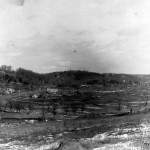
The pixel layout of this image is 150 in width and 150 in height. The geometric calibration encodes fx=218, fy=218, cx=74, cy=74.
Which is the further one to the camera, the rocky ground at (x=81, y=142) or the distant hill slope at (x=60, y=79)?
the distant hill slope at (x=60, y=79)

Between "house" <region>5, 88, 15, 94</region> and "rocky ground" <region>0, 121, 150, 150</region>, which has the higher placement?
"house" <region>5, 88, 15, 94</region>

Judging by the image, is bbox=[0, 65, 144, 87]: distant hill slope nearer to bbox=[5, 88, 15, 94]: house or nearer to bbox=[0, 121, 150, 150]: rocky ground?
bbox=[5, 88, 15, 94]: house

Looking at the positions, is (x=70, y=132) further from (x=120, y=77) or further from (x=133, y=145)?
(x=120, y=77)

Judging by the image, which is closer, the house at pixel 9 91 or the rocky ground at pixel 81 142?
the rocky ground at pixel 81 142

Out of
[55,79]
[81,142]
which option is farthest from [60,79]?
[81,142]

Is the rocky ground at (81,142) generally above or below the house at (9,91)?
below

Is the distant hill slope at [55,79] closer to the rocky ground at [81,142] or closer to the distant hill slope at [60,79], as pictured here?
the distant hill slope at [60,79]

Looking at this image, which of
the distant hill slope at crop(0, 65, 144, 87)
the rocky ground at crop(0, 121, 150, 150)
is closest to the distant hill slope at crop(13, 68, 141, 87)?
the distant hill slope at crop(0, 65, 144, 87)

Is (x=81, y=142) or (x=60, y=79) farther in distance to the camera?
(x=60, y=79)

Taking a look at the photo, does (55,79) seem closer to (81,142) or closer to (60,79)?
(60,79)

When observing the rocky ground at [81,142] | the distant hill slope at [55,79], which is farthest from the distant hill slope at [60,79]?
the rocky ground at [81,142]

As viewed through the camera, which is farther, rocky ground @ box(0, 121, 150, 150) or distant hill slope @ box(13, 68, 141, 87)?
distant hill slope @ box(13, 68, 141, 87)
